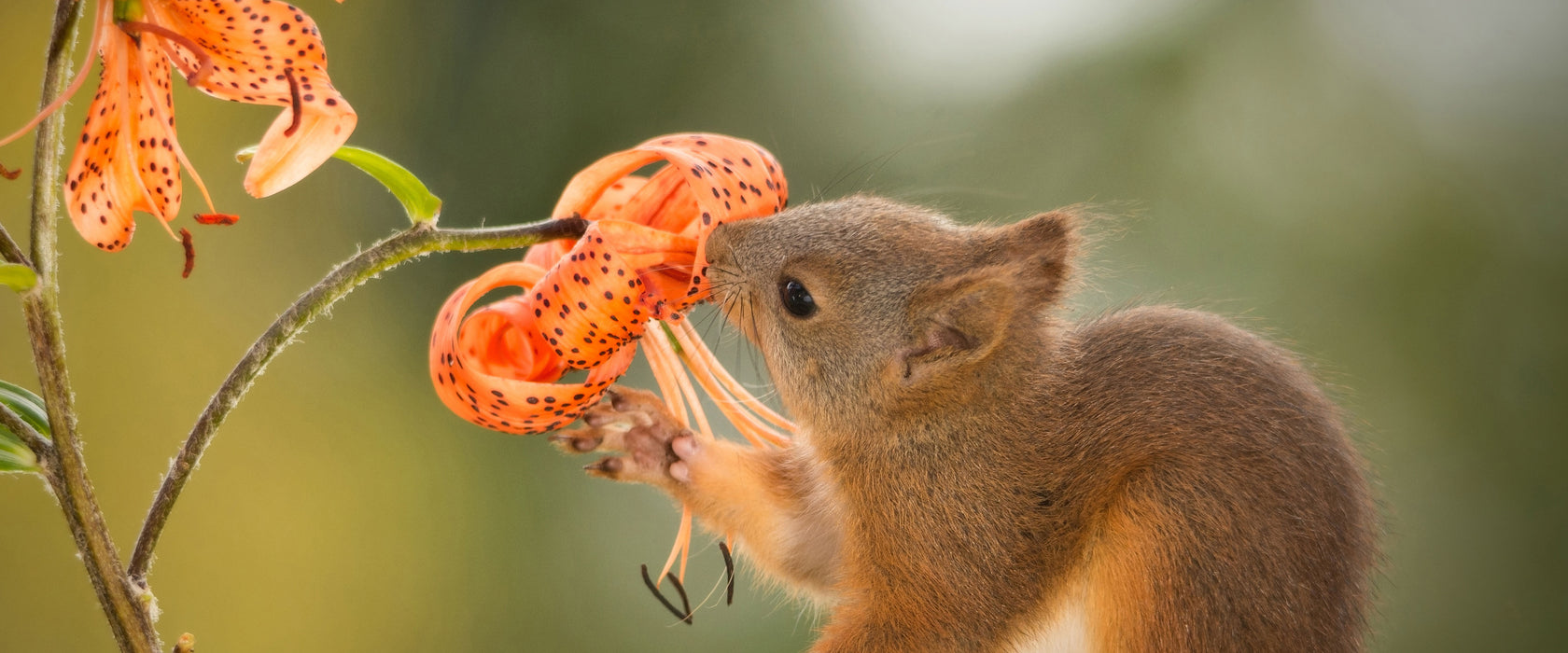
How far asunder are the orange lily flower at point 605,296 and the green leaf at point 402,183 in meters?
0.10

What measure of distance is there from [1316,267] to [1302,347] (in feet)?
0.74

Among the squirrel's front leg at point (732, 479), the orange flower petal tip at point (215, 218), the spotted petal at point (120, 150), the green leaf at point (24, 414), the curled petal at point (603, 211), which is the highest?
the spotted petal at point (120, 150)

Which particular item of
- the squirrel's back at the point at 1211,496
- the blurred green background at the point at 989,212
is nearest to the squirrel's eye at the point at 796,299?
the squirrel's back at the point at 1211,496

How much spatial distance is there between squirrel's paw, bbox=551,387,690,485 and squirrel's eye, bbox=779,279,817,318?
0.68 feet

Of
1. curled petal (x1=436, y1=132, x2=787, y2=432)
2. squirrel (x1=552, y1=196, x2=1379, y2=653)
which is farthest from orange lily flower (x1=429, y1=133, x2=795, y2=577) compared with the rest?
squirrel (x1=552, y1=196, x2=1379, y2=653)

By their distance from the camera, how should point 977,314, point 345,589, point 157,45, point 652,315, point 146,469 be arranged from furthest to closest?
point 345,589, point 146,469, point 977,314, point 652,315, point 157,45

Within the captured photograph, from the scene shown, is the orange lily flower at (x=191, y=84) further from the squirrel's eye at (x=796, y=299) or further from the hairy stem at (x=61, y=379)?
the squirrel's eye at (x=796, y=299)

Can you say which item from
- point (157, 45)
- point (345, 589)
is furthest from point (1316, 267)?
point (157, 45)

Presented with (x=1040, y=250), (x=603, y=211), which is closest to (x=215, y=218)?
(x=603, y=211)

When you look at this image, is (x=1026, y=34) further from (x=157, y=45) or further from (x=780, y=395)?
(x=157, y=45)

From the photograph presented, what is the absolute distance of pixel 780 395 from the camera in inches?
62.3

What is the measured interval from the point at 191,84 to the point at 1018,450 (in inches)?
42.1

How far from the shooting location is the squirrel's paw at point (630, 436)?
4.66 feet

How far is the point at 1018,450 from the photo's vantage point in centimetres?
154
